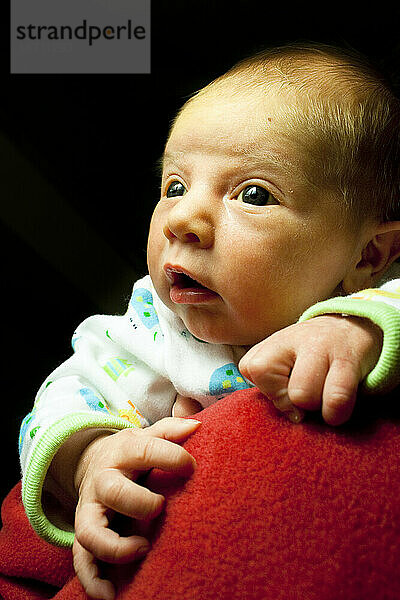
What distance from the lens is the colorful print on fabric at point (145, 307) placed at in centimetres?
98

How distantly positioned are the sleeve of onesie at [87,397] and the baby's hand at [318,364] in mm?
266

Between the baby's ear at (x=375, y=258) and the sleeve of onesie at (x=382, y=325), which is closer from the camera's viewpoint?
the sleeve of onesie at (x=382, y=325)

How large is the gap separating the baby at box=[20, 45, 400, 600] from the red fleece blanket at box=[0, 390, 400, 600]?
0.16ft

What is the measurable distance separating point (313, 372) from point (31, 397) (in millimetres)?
808

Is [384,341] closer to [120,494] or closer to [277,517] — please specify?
[277,517]

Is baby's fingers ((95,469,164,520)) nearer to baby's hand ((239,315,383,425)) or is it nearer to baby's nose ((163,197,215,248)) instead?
baby's hand ((239,315,383,425))

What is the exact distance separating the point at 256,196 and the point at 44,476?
16.4 inches

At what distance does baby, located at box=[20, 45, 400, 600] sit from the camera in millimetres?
657

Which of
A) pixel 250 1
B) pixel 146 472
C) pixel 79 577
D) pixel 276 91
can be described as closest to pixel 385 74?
pixel 276 91

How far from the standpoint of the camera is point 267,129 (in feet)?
2.54

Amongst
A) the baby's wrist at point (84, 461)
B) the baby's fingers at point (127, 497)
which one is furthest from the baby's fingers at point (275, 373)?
the baby's wrist at point (84, 461)

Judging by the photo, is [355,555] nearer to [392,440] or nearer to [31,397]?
[392,440]

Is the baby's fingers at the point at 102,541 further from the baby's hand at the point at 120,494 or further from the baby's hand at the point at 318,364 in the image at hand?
the baby's hand at the point at 318,364

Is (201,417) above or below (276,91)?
below
